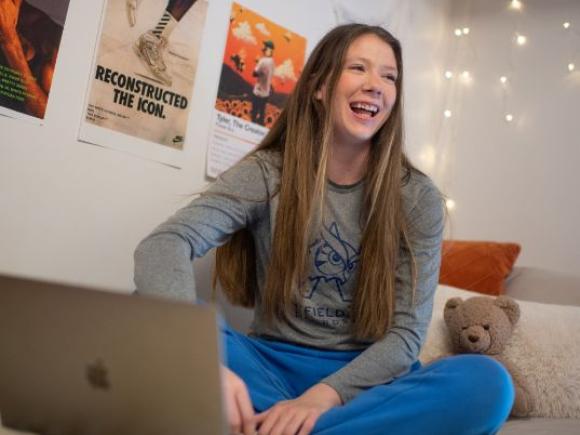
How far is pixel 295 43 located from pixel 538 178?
3.03 feet

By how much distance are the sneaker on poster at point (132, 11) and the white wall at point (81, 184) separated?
0.08 m

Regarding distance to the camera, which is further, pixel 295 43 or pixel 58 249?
pixel 295 43

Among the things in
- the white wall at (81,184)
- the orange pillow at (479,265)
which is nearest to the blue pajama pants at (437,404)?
the white wall at (81,184)

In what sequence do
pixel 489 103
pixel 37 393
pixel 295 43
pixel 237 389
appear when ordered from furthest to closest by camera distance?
pixel 489 103 < pixel 295 43 < pixel 237 389 < pixel 37 393

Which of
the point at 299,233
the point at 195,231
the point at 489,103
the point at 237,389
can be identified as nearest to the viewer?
the point at 237,389

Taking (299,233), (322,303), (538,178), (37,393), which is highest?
(538,178)

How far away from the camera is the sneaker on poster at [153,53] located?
1477 mm

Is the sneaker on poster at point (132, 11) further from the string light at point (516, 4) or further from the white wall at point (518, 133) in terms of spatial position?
the string light at point (516, 4)

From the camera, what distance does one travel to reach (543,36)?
7.13 ft

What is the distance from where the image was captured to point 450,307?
4.84 feet

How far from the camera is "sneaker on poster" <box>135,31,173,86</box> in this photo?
148cm

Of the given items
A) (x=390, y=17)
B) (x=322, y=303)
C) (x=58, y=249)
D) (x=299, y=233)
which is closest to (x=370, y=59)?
(x=299, y=233)

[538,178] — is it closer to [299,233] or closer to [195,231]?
[299,233]

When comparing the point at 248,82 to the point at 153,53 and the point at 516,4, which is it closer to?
the point at 153,53
